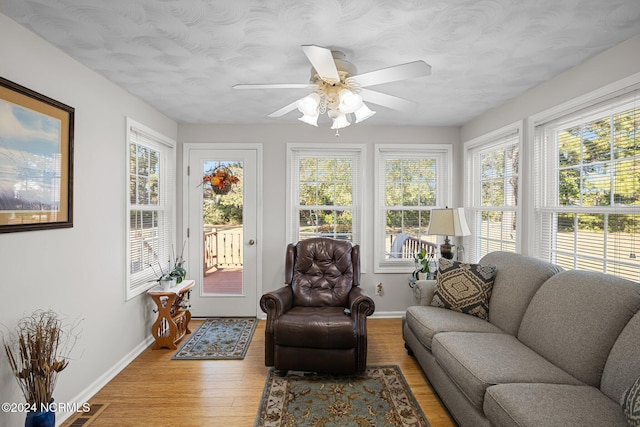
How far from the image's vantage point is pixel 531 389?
161cm

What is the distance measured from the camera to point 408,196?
4.25 metres

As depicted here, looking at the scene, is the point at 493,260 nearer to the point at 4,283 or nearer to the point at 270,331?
the point at 270,331

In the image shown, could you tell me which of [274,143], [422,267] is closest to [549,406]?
[422,267]

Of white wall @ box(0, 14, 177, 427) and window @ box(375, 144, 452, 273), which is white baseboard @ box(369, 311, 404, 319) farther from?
white wall @ box(0, 14, 177, 427)

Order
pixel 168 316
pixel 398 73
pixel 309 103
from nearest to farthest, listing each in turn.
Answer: pixel 398 73 → pixel 309 103 → pixel 168 316

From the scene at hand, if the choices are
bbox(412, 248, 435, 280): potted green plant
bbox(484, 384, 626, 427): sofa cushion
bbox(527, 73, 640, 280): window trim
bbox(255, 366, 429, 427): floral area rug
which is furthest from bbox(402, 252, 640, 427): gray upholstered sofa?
bbox(412, 248, 435, 280): potted green plant

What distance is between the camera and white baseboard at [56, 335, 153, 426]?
219cm

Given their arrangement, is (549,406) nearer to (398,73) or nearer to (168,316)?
(398,73)

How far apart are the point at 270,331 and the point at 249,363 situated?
0.48 metres

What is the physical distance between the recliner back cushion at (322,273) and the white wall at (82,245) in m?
1.58

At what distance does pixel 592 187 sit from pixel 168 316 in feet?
12.2

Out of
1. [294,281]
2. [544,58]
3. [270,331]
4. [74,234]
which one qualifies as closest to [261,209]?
[294,281]

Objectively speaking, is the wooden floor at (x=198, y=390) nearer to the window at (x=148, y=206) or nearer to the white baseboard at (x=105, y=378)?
the white baseboard at (x=105, y=378)

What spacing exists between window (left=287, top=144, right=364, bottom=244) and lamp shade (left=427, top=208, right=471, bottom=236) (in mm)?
1026
